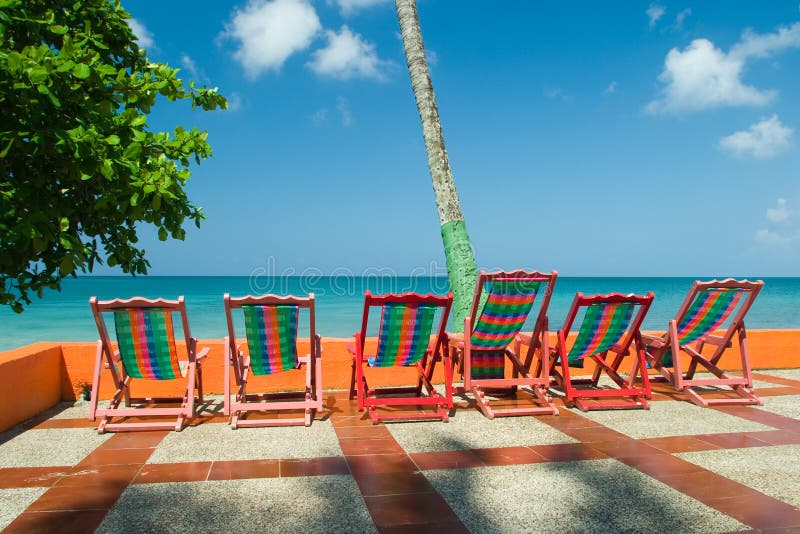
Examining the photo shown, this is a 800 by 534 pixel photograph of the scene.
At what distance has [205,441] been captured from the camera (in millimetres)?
4012

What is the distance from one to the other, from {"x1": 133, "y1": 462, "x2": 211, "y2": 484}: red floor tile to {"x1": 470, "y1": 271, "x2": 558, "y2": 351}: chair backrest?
2.38 m

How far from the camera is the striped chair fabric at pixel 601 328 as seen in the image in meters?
4.93

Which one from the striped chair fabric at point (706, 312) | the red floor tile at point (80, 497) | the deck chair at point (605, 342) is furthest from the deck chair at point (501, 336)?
the red floor tile at point (80, 497)

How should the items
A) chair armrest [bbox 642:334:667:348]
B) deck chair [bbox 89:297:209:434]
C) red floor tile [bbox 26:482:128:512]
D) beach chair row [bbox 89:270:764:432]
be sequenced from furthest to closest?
chair armrest [bbox 642:334:667:348] → beach chair row [bbox 89:270:764:432] → deck chair [bbox 89:297:209:434] → red floor tile [bbox 26:482:128:512]

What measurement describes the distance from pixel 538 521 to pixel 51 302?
43.4 metres

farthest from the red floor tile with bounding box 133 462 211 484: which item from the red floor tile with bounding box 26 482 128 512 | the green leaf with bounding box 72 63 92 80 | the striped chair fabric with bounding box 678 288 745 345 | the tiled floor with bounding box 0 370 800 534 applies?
the striped chair fabric with bounding box 678 288 745 345

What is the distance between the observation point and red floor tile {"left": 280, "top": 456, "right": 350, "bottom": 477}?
3354mm

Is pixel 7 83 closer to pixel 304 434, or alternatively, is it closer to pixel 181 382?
pixel 304 434

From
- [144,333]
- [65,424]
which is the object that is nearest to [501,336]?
[144,333]

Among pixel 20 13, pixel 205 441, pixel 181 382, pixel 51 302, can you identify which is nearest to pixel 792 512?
pixel 205 441

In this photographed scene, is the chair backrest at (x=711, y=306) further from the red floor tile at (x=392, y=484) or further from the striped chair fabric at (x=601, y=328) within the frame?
the red floor tile at (x=392, y=484)

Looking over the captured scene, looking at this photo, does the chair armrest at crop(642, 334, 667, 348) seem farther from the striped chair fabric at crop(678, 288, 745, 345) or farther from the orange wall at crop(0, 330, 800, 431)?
the orange wall at crop(0, 330, 800, 431)

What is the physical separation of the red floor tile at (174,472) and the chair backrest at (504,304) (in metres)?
2.38

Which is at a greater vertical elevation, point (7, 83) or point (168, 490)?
point (7, 83)
